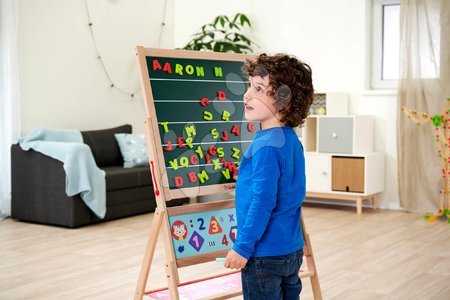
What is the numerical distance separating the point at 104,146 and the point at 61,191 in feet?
A: 3.16

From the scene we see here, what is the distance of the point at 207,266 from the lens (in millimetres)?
3721

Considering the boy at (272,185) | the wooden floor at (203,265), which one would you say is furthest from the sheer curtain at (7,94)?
the boy at (272,185)

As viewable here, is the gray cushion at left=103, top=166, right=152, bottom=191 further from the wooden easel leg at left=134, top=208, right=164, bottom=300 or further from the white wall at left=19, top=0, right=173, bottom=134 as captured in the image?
the wooden easel leg at left=134, top=208, right=164, bottom=300

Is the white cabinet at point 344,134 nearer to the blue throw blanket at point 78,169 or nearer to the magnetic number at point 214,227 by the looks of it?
the blue throw blanket at point 78,169

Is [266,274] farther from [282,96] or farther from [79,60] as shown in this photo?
[79,60]

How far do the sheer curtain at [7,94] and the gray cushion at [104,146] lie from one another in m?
0.63

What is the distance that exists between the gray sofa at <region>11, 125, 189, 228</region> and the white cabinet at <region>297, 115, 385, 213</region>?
152cm

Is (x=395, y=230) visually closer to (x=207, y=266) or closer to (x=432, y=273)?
(x=432, y=273)

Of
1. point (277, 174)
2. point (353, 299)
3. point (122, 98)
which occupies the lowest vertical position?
point (353, 299)

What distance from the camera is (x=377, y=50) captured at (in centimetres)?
578

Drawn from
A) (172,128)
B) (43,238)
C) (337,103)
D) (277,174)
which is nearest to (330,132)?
(337,103)

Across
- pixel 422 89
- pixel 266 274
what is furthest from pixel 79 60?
pixel 266 274

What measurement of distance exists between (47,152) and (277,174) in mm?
3360

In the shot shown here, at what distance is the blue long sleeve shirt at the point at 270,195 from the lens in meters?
1.84
